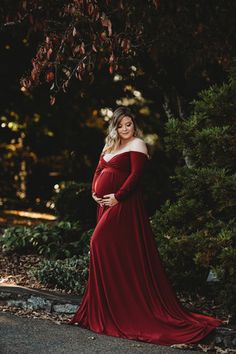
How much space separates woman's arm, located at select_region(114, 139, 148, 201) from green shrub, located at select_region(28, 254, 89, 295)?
1991mm

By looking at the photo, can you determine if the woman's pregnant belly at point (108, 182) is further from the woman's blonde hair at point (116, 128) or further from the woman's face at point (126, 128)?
the woman's face at point (126, 128)

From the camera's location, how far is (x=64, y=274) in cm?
795

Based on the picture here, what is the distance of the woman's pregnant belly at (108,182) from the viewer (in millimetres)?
6367

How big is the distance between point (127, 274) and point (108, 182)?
99 centimetres

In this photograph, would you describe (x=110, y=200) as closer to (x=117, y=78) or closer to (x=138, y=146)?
→ (x=138, y=146)

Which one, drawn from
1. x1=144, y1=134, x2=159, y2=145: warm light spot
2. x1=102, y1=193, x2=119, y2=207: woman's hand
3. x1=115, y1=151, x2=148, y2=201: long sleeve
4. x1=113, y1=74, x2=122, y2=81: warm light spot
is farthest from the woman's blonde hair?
x1=144, y1=134, x2=159, y2=145: warm light spot

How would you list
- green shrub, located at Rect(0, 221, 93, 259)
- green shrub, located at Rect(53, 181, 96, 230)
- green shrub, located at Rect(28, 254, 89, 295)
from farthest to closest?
green shrub, located at Rect(53, 181, 96, 230), green shrub, located at Rect(0, 221, 93, 259), green shrub, located at Rect(28, 254, 89, 295)

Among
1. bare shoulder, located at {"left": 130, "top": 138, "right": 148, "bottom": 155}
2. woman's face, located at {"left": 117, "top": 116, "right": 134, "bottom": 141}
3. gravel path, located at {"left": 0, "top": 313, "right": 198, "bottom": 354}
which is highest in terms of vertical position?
woman's face, located at {"left": 117, "top": 116, "right": 134, "bottom": 141}

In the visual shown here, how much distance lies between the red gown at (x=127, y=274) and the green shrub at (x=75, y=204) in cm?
501

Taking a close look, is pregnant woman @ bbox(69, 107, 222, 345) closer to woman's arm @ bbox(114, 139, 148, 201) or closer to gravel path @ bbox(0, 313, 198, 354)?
woman's arm @ bbox(114, 139, 148, 201)

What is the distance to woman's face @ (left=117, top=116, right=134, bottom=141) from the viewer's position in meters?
6.36

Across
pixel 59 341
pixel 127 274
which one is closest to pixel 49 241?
pixel 127 274

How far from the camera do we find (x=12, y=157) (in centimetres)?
1880

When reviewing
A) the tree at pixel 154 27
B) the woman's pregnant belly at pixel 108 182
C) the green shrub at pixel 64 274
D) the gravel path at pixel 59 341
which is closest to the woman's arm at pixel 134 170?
the woman's pregnant belly at pixel 108 182
